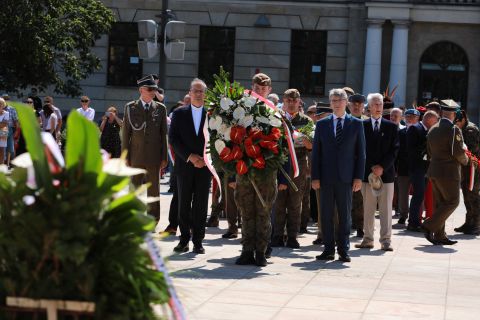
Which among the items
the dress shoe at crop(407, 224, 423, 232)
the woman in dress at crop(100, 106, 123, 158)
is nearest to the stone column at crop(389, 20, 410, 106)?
the woman in dress at crop(100, 106, 123, 158)

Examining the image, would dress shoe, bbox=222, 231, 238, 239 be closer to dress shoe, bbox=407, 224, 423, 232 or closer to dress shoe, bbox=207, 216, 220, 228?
dress shoe, bbox=207, 216, 220, 228

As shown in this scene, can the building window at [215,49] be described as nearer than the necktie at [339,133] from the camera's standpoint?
No

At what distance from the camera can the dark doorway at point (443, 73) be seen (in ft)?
121

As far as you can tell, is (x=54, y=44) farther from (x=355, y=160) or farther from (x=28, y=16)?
(x=355, y=160)

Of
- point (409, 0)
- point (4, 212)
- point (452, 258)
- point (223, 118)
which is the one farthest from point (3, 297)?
point (409, 0)

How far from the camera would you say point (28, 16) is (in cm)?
2875

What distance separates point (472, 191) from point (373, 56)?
68.0ft

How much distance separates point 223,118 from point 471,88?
89.7 feet

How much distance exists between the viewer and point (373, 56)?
36.4 m

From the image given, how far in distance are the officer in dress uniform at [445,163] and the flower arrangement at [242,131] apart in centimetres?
375

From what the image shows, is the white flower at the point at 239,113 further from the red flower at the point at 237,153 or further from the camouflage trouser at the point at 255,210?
the camouflage trouser at the point at 255,210

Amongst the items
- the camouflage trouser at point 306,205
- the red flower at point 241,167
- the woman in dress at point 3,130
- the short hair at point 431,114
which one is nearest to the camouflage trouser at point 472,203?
the short hair at point 431,114

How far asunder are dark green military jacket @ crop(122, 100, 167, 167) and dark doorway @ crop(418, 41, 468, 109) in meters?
24.1

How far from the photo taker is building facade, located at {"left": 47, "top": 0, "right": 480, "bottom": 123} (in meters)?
36.8
